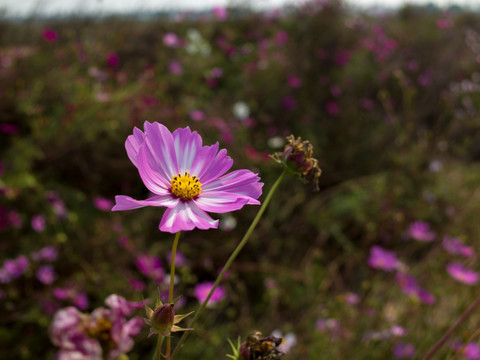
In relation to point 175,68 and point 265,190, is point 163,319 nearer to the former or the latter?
point 265,190

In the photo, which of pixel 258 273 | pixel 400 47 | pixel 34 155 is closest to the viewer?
pixel 34 155

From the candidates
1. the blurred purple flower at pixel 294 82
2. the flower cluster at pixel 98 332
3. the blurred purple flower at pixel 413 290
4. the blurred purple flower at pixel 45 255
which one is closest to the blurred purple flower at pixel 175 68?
the blurred purple flower at pixel 294 82

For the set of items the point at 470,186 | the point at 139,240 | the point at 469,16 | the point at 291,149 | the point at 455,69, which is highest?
the point at 469,16

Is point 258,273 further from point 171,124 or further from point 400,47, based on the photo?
point 400,47

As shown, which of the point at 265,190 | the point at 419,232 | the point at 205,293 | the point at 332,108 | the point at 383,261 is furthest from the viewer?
the point at 332,108

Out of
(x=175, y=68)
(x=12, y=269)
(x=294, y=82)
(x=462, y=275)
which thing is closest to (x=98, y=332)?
(x=12, y=269)

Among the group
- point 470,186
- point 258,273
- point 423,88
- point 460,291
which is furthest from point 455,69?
point 258,273
